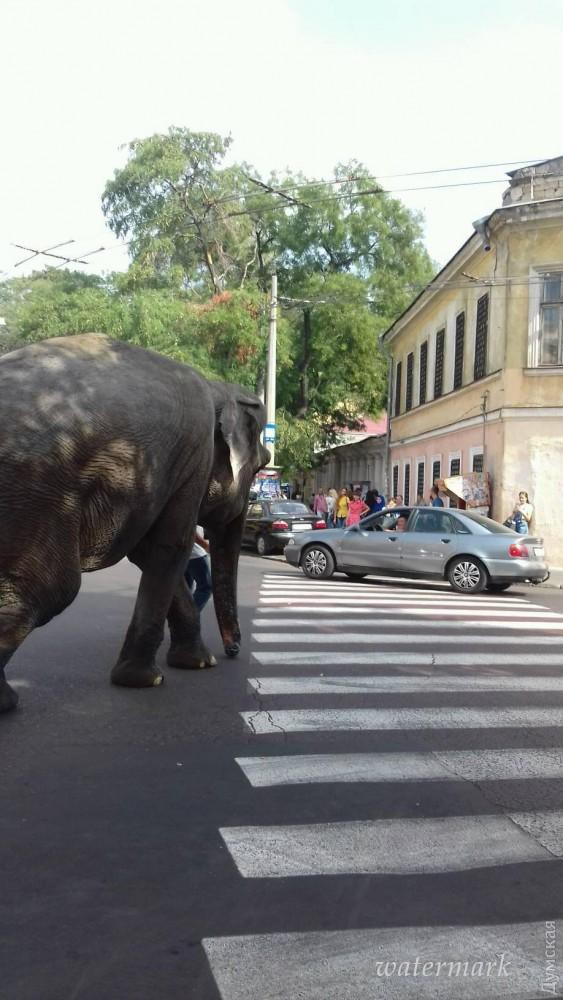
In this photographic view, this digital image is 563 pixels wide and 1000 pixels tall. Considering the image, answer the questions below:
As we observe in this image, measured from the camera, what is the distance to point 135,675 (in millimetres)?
7098

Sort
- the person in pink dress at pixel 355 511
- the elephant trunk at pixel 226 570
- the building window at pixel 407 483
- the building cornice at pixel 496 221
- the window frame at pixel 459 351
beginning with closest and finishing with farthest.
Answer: the elephant trunk at pixel 226 570 < the building cornice at pixel 496 221 < the person in pink dress at pixel 355 511 < the window frame at pixel 459 351 < the building window at pixel 407 483

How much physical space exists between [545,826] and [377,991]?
1774 mm

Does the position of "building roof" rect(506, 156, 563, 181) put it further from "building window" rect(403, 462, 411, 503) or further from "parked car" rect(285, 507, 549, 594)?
"building window" rect(403, 462, 411, 503)

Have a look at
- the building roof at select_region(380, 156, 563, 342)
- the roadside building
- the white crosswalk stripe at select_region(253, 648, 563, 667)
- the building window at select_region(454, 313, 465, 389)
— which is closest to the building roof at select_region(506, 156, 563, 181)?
the building roof at select_region(380, 156, 563, 342)

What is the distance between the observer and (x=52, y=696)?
687cm

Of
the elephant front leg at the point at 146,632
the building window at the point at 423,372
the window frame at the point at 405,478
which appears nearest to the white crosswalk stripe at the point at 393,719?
the elephant front leg at the point at 146,632

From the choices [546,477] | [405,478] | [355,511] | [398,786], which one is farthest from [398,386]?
[398,786]

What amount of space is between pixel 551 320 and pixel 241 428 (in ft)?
51.8

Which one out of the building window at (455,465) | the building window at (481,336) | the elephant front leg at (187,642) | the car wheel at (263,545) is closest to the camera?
the elephant front leg at (187,642)

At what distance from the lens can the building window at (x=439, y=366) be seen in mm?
29403

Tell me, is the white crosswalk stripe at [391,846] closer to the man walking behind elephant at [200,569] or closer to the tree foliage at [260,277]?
the man walking behind elephant at [200,569]

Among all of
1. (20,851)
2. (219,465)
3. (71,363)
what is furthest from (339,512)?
(20,851)

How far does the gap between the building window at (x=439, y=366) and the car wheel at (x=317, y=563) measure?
13.3 m

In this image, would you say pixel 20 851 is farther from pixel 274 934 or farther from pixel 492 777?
pixel 492 777
